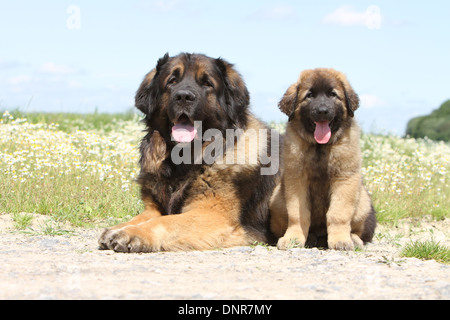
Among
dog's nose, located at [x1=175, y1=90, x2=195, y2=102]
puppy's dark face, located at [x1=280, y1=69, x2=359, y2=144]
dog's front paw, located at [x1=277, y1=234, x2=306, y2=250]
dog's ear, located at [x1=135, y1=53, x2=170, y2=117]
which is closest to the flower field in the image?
dog's ear, located at [x1=135, y1=53, x2=170, y2=117]

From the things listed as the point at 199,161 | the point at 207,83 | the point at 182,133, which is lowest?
the point at 199,161

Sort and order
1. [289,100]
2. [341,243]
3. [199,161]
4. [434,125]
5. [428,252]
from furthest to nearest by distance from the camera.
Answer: [434,125] → [199,161] → [289,100] → [341,243] → [428,252]

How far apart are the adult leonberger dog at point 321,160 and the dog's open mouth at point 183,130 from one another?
2.55 ft

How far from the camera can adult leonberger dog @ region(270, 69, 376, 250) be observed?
452 centimetres

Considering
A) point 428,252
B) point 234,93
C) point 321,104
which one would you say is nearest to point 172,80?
point 234,93

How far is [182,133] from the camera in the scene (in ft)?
15.8

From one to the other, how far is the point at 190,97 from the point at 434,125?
615 inches

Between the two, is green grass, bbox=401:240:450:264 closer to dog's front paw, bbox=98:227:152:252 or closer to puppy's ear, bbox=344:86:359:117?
puppy's ear, bbox=344:86:359:117

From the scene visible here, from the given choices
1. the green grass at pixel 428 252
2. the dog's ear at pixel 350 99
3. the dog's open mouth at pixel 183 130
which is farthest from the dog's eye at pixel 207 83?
the green grass at pixel 428 252

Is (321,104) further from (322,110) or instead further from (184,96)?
(184,96)

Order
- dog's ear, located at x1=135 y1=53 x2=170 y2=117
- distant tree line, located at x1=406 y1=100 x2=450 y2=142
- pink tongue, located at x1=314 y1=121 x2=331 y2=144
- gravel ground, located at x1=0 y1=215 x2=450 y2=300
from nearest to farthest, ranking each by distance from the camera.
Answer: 1. gravel ground, located at x1=0 y1=215 x2=450 y2=300
2. pink tongue, located at x1=314 y1=121 x2=331 y2=144
3. dog's ear, located at x1=135 y1=53 x2=170 y2=117
4. distant tree line, located at x1=406 y1=100 x2=450 y2=142

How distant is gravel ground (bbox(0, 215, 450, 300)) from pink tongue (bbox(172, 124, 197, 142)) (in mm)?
992
